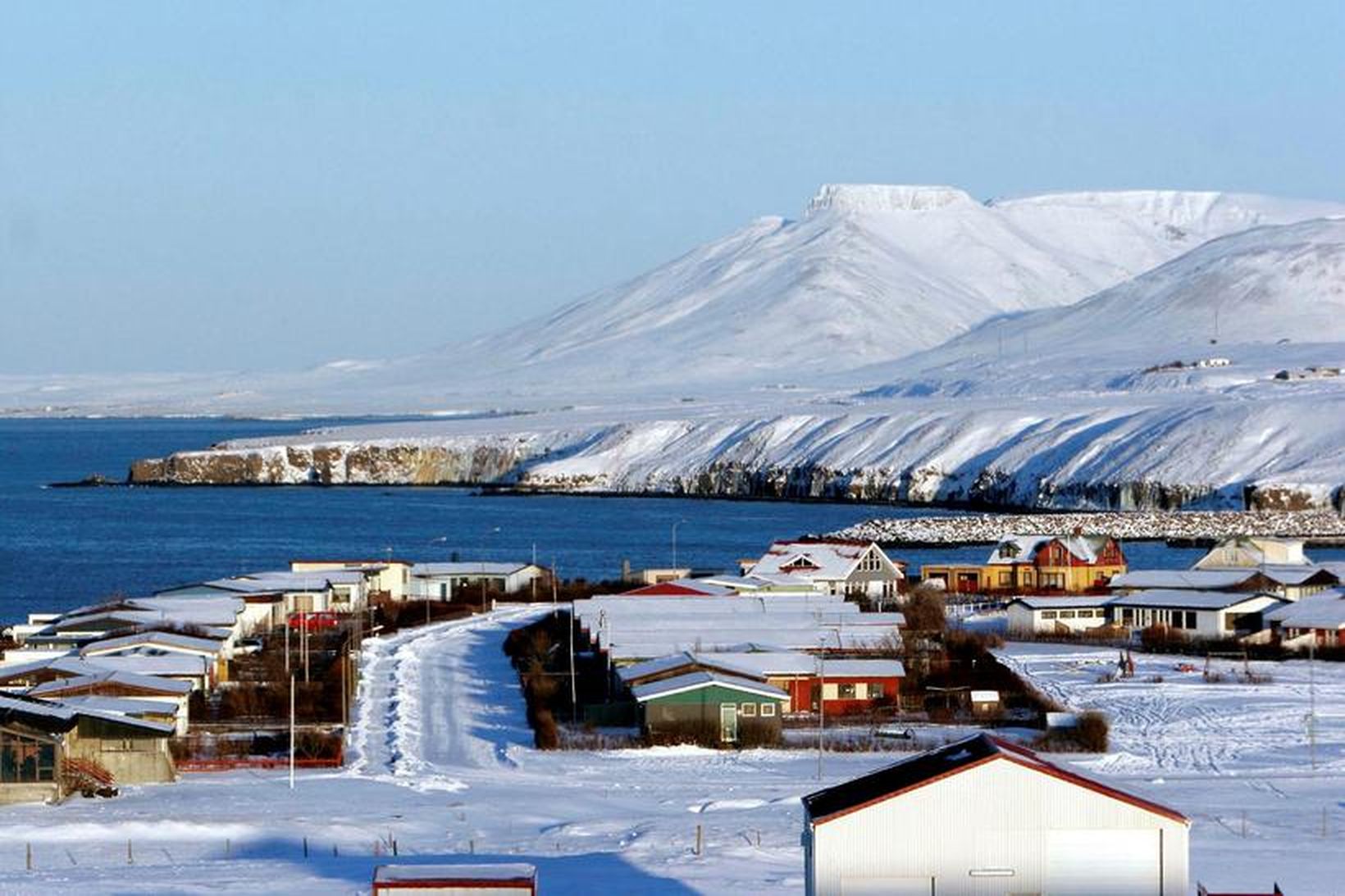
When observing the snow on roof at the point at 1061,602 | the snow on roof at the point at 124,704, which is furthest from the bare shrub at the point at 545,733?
the snow on roof at the point at 1061,602

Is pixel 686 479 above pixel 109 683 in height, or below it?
above

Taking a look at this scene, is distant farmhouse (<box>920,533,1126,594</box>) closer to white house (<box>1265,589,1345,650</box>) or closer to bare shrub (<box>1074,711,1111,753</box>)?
white house (<box>1265,589,1345,650</box>)

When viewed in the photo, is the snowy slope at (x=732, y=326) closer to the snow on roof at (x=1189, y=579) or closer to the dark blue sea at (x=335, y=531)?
the dark blue sea at (x=335, y=531)

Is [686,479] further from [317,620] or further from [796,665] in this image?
[796,665]

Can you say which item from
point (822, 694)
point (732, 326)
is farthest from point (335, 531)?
point (732, 326)

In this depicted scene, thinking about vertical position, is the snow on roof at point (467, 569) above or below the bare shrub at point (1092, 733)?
above

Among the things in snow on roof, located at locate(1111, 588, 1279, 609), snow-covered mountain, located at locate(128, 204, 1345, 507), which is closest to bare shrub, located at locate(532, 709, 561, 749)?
snow on roof, located at locate(1111, 588, 1279, 609)

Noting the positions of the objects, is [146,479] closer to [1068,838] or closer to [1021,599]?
[1021,599]
